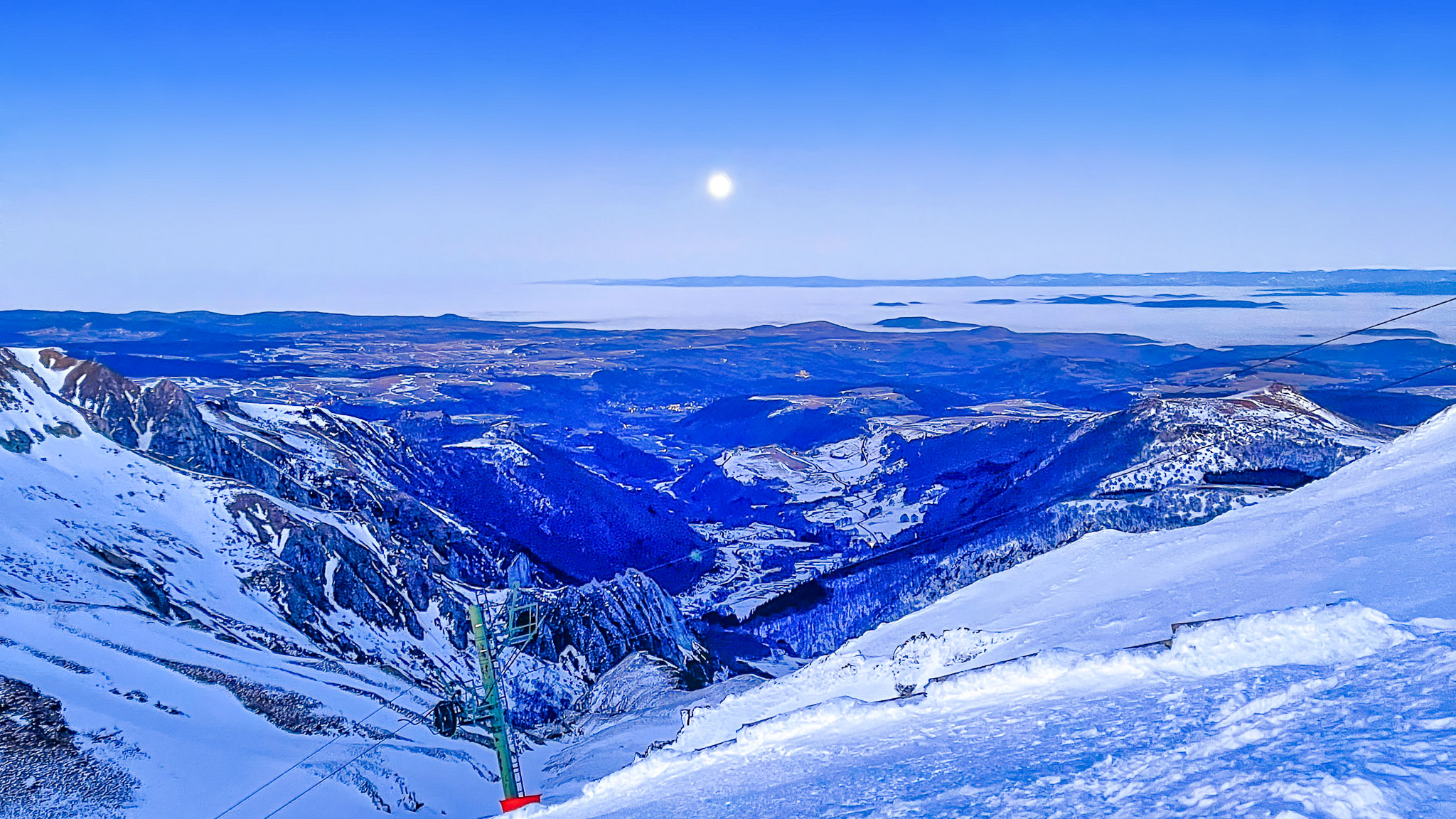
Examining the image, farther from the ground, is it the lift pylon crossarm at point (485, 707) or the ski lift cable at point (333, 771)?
the lift pylon crossarm at point (485, 707)

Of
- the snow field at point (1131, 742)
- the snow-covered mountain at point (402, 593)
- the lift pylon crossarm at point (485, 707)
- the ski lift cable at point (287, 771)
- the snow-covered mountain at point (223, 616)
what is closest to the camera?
the snow field at point (1131, 742)

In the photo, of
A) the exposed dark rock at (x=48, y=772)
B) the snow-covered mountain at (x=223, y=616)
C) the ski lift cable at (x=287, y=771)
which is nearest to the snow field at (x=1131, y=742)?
the ski lift cable at (x=287, y=771)

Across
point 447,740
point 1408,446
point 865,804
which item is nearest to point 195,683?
point 447,740

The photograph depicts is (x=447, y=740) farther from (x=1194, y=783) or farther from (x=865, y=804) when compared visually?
(x=1194, y=783)

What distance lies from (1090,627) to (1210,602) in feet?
7.34

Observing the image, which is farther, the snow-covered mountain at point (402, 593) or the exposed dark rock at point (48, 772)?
the snow-covered mountain at point (402, 593)

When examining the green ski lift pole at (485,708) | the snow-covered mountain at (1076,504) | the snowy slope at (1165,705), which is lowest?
the snow-covered mountain at (1076,504)

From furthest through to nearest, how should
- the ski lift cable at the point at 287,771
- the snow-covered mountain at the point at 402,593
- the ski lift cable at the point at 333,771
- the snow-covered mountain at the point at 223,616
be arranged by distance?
1. the snow-covered mountain at the point at 223,616
2. the ski lift cable at the point at 333,771
3. the ski lift cable at the point at 287,771
4. the snow-covered mountain at the point at 402,593

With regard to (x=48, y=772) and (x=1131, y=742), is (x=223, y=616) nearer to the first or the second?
(x=48, y=772)

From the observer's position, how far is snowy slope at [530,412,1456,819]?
8.54 metres

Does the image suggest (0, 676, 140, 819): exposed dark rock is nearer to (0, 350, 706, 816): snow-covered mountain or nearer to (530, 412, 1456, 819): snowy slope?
(0, 350, 706, 816): snow-covered mountain

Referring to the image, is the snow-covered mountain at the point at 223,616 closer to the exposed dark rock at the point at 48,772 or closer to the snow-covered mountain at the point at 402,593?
the exposed dark rock at the point at 48,772

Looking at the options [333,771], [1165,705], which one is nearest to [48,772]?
[333,771]

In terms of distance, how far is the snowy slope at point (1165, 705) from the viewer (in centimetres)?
854
